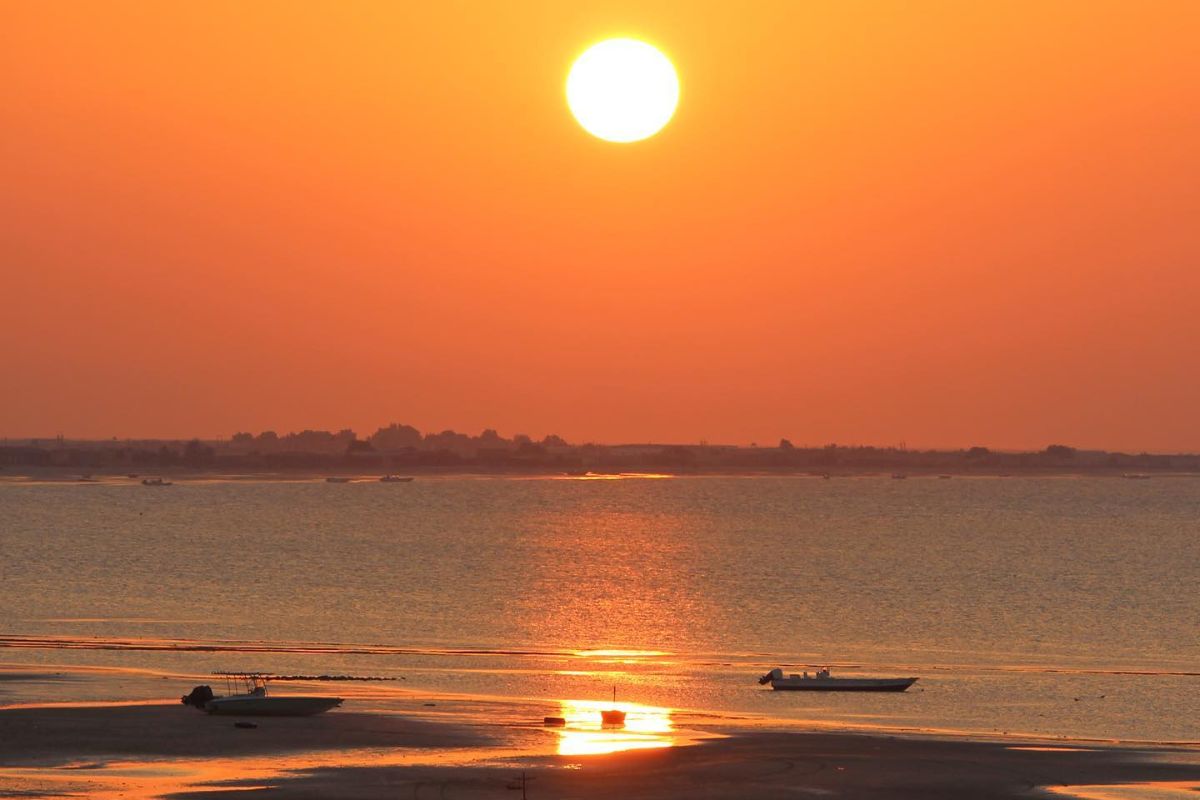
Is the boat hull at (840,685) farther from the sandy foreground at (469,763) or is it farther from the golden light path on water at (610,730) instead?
the sandy foreground at (469,763)

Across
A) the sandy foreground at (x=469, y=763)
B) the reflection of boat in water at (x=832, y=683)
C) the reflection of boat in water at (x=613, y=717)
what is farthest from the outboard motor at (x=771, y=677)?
the reflection of boat in water at (x=613, y=717)

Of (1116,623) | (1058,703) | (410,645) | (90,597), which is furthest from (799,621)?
(90,597)

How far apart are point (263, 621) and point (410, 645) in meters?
14.6

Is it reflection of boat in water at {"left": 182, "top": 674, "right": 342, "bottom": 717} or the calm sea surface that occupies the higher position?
the calm sea surface

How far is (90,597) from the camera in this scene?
112m

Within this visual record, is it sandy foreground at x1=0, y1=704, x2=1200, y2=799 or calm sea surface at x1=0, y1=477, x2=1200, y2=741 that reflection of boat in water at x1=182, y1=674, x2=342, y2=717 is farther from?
calm sea surface at x1=0, y1=477, x2=1200, y2=741

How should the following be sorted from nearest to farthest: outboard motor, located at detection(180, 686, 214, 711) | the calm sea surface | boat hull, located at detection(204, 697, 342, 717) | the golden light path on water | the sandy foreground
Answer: the sandy foreground, the golden light path on water, boat hull, located at detection(204, 697, 342, 717), outboard motor, located at detection(180, 686, 214, 711), the calm sea surface

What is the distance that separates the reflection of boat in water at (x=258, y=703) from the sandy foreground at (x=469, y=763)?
510 mm

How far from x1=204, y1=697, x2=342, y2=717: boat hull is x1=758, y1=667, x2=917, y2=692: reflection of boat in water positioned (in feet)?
68.4

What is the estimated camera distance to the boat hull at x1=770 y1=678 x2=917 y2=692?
235ft

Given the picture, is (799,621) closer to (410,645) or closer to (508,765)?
(410,645)

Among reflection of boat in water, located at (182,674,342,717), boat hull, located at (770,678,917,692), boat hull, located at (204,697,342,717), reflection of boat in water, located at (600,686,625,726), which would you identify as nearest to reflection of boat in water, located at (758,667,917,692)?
boat hull, located at (770,678,917,692)

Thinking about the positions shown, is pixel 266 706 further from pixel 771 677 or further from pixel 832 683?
pixel 832 683

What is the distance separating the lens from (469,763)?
165ft
